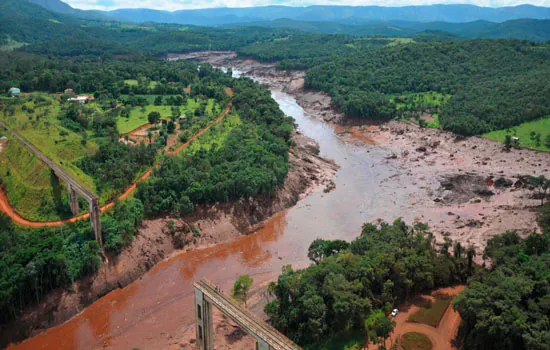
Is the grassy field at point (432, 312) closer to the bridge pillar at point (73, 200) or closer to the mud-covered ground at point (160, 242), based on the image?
the mud-covered ground at point (160, 242)

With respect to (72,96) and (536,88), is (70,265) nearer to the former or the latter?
(72,96)

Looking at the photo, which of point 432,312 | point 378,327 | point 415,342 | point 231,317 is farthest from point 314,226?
point 231,317

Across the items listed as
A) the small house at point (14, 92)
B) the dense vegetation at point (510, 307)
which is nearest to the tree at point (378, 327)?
the dense vegetation at point (510, 307)

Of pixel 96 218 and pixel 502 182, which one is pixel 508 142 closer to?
pixel 502 182

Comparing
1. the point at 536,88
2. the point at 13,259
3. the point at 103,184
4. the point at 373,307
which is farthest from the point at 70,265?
the point at 536,88

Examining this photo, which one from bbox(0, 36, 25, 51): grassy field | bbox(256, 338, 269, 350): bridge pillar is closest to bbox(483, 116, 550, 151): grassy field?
bbox(256, 338, 269, 350): bridge pillar

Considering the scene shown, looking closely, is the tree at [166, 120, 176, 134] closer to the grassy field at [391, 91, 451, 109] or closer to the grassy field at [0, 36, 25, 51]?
the grassy field at [391, 91, 451, 109]
